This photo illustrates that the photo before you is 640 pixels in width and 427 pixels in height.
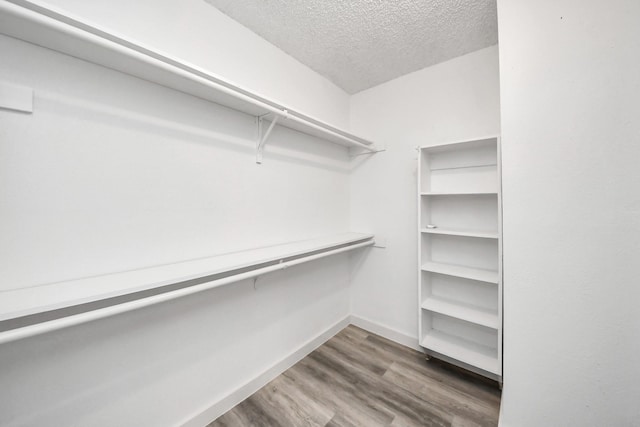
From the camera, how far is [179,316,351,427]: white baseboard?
1212 millimetres

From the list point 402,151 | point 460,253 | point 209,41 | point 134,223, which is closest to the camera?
point 134,223

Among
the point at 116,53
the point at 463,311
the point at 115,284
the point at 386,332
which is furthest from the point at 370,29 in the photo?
the point at 386,332

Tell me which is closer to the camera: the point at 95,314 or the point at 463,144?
the point at 95,314

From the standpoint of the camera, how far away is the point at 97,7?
36.4 inches

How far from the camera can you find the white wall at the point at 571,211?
825mm

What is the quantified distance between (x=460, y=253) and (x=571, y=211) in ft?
2.96

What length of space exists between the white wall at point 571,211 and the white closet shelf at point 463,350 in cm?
45

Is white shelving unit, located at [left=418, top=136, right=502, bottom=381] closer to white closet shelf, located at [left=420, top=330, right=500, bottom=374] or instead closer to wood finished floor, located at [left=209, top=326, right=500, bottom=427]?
white closet shelf, located at [left=420, top=330, right=500, bottom=374]

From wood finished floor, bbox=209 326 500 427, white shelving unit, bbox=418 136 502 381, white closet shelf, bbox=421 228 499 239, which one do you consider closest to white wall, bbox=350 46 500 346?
white shelving unit, bbox=418 136 502 381

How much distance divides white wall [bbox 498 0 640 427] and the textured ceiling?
0.42 m

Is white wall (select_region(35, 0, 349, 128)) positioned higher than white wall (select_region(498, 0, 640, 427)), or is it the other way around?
white wall (select_region(35, 0, 349, 128))

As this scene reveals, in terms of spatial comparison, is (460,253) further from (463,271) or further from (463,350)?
(463,350)

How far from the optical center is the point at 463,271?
1611 millimetres

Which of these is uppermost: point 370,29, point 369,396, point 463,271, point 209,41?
point 370,29
